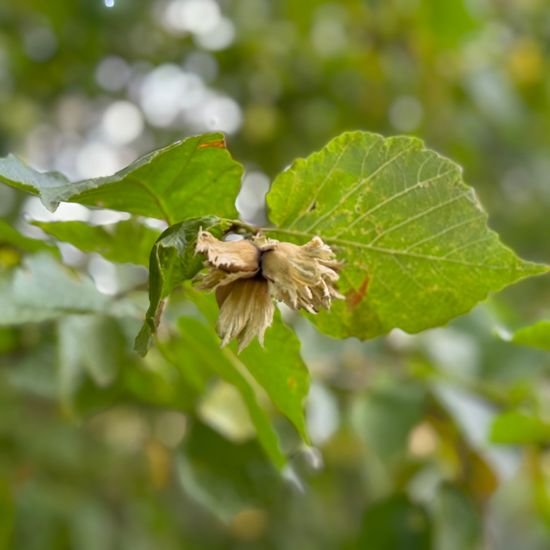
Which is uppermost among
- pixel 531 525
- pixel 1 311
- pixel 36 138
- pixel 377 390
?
pixel 36 138

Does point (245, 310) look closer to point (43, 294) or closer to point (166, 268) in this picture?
point (166, 268)

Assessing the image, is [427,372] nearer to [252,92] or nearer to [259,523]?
[259,523]

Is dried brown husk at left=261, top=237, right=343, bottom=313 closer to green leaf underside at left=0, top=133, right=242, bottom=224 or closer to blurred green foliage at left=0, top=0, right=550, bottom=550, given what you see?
green leaf underside at left=0, top=133, right=242, bottom=224

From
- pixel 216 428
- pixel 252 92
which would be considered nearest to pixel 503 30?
pixel 252 92

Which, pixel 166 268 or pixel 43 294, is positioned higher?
pixel 43 294

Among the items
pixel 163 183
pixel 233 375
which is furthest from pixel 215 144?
pixel 233 375

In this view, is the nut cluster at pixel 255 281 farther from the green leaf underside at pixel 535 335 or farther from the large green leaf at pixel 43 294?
the large green leaf at pixel 43 294
